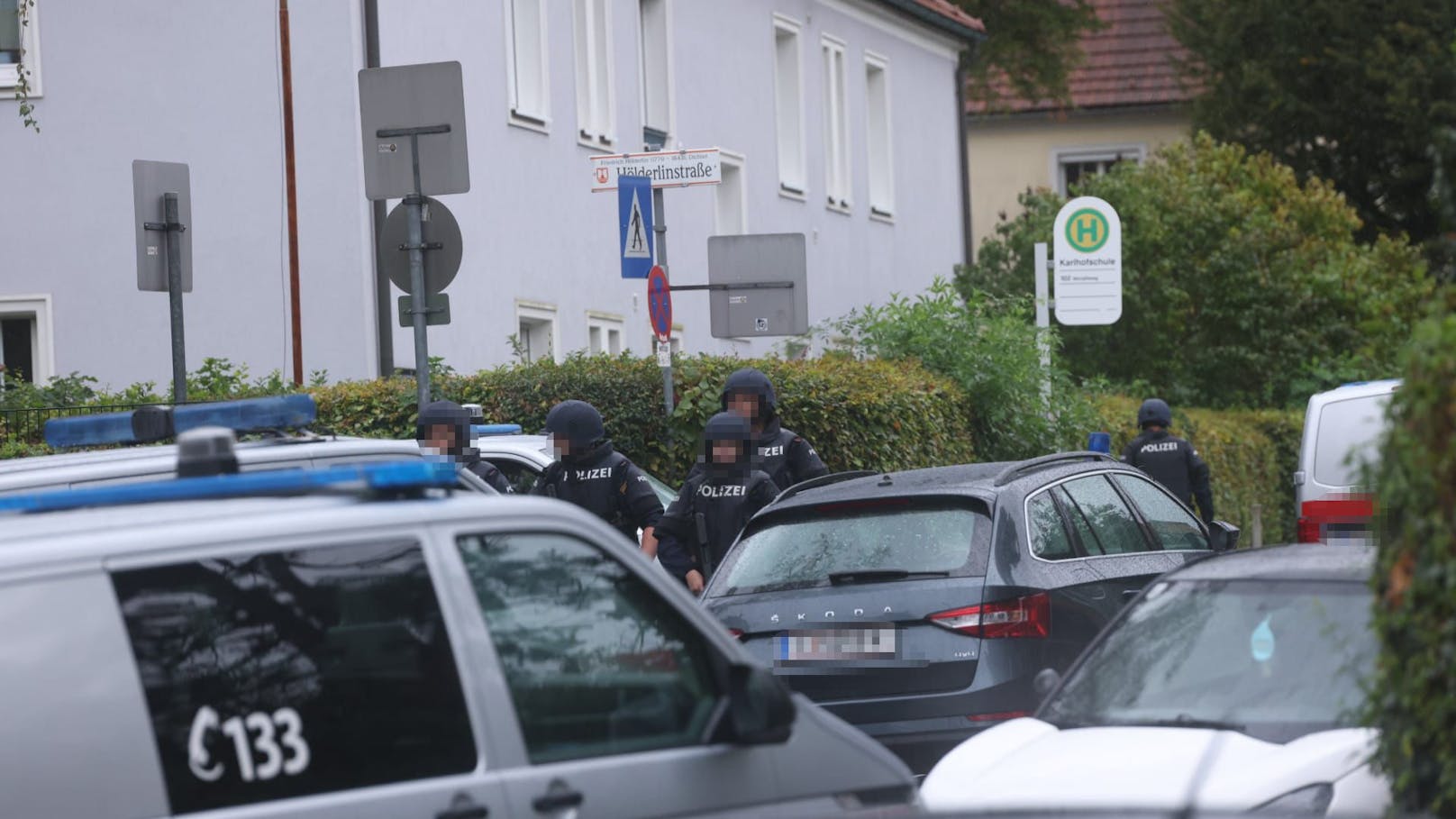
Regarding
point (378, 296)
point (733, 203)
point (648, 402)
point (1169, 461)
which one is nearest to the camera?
point (648, 402)

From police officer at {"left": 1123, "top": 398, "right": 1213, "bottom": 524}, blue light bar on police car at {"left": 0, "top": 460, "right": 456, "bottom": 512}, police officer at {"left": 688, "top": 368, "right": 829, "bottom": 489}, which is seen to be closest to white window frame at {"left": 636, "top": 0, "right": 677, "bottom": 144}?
police officer at {"left": 1123, "top": 398, "right": 1213, "bottom": 524}

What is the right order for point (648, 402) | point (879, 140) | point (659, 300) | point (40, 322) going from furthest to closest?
point (879, 140), point (40, 322), point (648, 402), point (659, 300)

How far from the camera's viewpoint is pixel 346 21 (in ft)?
62.4

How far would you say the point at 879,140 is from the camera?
32.2 metres

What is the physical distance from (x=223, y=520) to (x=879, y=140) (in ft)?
92.7

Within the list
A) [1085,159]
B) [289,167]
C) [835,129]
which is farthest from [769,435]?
[1085,159]

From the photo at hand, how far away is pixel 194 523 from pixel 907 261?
2889 cm

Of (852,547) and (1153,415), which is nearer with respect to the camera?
(852,547)

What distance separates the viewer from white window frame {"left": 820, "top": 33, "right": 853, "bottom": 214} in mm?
30094

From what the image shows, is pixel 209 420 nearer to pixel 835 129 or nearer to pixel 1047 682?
pixel 1047 682

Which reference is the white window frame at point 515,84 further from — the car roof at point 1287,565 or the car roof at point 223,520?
the car roof at point 223,520

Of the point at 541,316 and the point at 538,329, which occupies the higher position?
the point at 541,316

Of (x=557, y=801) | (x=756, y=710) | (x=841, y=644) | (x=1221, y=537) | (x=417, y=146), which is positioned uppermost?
(x=417, y=146)

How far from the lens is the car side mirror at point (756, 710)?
4840 mm
